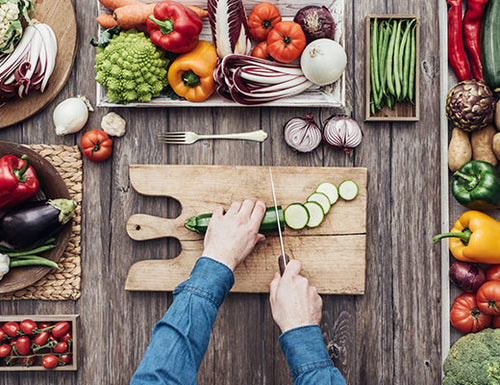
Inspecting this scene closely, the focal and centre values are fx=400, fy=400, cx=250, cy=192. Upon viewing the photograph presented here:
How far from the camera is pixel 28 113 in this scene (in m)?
1.83

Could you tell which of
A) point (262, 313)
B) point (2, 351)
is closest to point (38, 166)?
point (2, 351)

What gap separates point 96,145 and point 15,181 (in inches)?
13.9

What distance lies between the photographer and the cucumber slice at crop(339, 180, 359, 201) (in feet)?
5.79

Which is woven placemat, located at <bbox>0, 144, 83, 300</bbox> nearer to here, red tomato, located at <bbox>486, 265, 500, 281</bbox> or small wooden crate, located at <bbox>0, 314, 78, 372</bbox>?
small wooden crate, located at <bbox>0, 314, 78, 372</bbox>

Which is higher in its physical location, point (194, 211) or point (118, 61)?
point (118, 61)

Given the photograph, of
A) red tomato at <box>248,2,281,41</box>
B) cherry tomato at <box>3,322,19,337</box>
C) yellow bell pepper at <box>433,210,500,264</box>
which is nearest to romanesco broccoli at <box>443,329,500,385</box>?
yellow bell pepper at <box>433,210,500,264</box>

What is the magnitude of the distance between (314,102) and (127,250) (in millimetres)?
1097

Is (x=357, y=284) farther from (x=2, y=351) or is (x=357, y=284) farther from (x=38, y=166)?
(x=2, y=351)

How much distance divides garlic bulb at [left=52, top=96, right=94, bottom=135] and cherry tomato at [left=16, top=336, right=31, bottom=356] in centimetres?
93

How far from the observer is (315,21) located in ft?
5.57

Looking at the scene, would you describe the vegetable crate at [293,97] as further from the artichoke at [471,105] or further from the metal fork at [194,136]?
the artichoke at [471,105]

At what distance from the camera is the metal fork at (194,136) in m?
1.83

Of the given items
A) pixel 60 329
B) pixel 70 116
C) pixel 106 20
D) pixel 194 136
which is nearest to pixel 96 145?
pixel 70 116

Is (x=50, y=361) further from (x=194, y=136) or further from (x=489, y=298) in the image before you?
(x=489, y=298)
